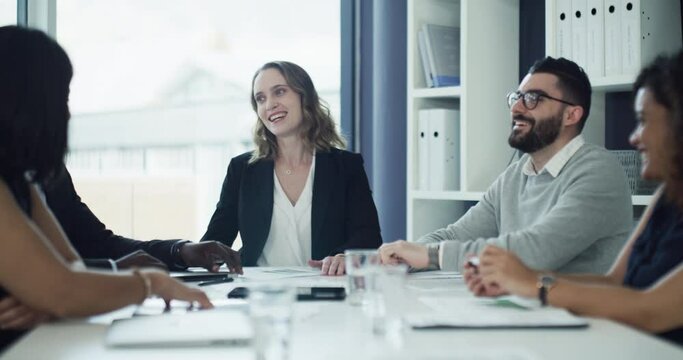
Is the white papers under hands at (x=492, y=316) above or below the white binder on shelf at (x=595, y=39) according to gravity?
below

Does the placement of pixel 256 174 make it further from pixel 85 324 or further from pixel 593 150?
pixel 85 324

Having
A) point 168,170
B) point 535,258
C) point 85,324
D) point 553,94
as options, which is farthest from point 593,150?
point 168,170

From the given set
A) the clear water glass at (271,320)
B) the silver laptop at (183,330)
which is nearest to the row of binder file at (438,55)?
the silver laptop at (183,330)

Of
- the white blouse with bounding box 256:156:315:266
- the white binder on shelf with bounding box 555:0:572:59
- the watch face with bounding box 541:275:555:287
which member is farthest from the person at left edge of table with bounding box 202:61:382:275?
the watch face with bounding box 541:275:555:287

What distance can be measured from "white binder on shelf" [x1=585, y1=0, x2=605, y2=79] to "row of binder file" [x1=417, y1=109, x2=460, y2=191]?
2.34 feet

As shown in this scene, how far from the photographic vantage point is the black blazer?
3.10 metres

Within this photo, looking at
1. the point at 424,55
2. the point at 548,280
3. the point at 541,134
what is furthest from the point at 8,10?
the point at 548,280

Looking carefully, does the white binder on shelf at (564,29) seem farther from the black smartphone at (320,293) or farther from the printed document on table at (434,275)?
the black smartphone at (320,293)

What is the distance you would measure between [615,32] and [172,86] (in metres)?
2.74

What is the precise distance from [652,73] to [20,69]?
4.26 ft

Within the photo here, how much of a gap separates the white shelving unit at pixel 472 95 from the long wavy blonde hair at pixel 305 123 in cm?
41

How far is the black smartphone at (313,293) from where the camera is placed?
6.05ft

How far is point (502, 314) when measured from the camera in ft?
Answer: 5.17

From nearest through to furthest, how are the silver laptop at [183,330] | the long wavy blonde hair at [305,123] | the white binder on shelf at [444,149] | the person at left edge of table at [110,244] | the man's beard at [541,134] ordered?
the silver laptop at [183,330], the person at left edge of table at [110,244], the man's beard at [541,134], the long wavy blonde hair at [305,123], the white binder on shelf at [444,149]
